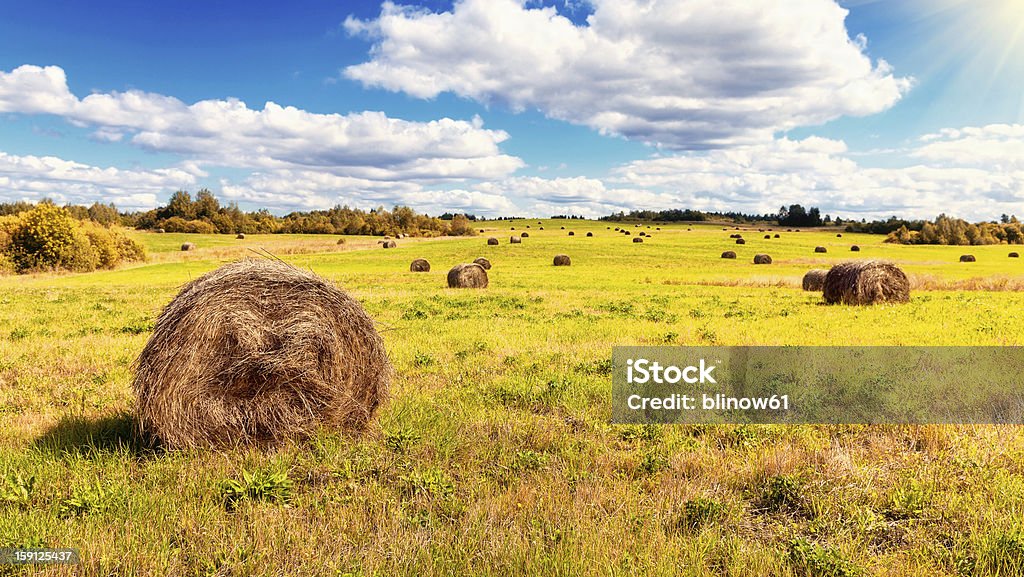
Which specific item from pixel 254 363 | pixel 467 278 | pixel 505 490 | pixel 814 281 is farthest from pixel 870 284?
pixel 254 363

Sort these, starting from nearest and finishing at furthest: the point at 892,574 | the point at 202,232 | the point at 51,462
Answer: the point at 892,574, the point at 51,462, the point at 202,232

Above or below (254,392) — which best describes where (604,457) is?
below

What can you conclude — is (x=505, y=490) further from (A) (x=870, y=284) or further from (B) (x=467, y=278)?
(B) (x=467, y=278)

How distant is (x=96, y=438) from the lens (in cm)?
713

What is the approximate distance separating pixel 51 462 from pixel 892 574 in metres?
8.08

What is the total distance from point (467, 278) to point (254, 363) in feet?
83.5

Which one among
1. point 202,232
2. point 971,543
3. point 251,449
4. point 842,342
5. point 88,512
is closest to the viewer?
point 971,543

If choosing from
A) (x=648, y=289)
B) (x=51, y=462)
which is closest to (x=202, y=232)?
(x=648, y=289)

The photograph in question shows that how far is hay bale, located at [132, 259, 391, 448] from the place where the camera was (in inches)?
265

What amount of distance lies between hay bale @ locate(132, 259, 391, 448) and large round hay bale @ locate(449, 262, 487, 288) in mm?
24649

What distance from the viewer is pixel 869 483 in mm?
5852

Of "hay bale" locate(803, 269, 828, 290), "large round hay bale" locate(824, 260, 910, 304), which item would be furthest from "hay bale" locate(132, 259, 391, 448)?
"hay bale" locate(803, 269, 828, 290)

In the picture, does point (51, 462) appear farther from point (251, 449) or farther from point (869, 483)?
point (869, 483)

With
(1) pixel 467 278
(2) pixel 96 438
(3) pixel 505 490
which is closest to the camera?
(3) pixel 505 490
